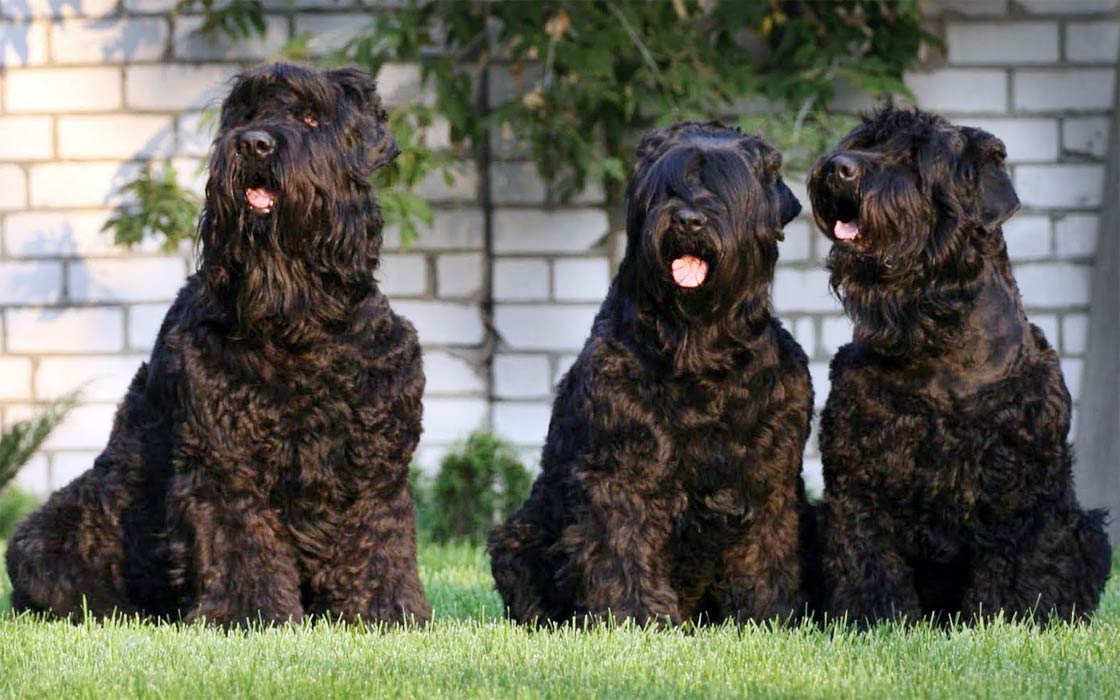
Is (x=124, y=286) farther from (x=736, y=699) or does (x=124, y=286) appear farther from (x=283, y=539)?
(x=736, y=699)

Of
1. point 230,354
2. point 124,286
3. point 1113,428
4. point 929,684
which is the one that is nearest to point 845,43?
point 1113,428

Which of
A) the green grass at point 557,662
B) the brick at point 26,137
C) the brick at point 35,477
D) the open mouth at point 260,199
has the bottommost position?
the brick at point 35,477

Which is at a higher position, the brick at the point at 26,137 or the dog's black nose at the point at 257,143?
the brick at the point at 26,137

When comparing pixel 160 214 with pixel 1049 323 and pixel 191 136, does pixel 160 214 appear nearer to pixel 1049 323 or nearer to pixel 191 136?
pixel 191 136

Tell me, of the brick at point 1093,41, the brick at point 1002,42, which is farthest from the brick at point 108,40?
the brick at point 1093,41

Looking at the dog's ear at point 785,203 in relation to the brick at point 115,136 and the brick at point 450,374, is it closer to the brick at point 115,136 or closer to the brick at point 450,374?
the brick at point 450,374

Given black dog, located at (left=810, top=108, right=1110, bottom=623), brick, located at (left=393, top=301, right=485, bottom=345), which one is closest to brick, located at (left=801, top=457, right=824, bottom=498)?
brick, located at (left=393, top=301, right=485, bottom=345)

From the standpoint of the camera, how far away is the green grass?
178 inches

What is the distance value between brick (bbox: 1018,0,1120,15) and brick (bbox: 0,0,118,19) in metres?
5.02

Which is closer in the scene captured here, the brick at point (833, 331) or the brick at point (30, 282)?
the brick at point (833, 331)

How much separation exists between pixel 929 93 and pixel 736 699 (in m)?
5.88

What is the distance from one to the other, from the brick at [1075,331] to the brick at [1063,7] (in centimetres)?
164

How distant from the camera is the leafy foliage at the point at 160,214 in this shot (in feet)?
30.2

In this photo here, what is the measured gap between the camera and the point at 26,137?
994cm
